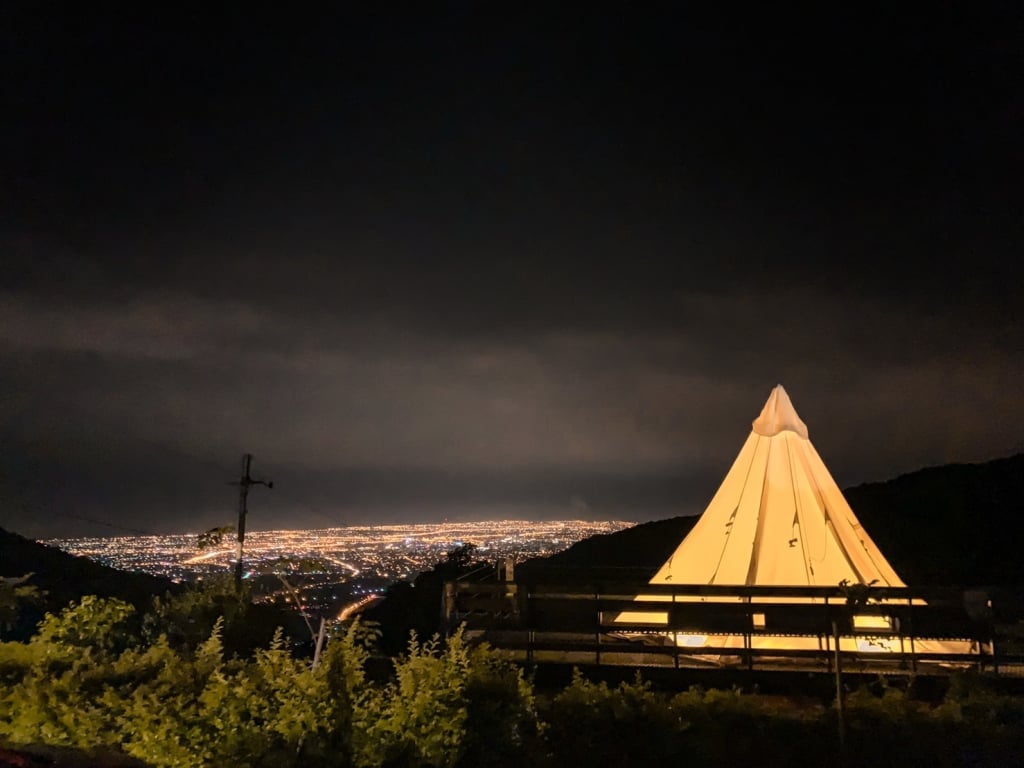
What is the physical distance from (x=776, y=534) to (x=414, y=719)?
6422 millimetres

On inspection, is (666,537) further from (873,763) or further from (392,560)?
(873,763)

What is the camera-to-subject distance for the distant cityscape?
7.87m

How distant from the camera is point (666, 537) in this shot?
32812 millimetres

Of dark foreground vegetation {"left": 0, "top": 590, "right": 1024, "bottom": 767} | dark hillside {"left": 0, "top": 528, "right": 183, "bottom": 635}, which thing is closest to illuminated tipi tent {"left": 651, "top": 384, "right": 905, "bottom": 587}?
dark foreground vegetation {"left": 0, "top": 590, "right": 1024, "bottom": 767}

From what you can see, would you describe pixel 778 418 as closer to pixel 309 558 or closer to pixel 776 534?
pixel 776 534

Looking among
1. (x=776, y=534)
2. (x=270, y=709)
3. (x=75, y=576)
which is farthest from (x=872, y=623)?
(x=75, y=576)

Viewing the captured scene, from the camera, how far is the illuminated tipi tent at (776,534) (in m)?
9.94

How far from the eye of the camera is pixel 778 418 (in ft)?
36.1

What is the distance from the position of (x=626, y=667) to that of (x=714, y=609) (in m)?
1.19

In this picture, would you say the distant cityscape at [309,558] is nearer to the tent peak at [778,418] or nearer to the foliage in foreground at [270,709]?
the foliage in foreground at [270,709]

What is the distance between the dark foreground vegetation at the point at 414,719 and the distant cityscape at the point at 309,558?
3.73ft

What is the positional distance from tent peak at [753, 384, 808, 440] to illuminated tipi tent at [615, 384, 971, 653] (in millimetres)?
14

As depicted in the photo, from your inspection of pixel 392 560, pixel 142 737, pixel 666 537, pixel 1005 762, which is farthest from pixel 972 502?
pixel 142 737

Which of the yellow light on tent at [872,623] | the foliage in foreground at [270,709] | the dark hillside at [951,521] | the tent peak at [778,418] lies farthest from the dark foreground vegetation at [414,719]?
the dark hillside at [951,521]
